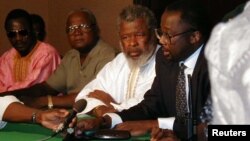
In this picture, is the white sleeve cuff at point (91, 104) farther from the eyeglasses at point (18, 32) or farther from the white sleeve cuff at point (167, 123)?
the eyeglasses at point (18, 32)

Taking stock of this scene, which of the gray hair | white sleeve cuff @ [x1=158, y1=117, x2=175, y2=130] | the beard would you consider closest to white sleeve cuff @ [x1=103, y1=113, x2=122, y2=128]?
white sleeve cuff @ [x1=158, y1=117, x2=175, y2=130]

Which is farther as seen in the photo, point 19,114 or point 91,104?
point 91,104

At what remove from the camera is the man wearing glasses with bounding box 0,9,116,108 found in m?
3.24

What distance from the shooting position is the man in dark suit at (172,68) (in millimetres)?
1929

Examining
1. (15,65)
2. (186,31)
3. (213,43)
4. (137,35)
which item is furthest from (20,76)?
(213,43)

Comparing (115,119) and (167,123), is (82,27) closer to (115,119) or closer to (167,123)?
(115,119)

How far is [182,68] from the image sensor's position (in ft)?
6.63

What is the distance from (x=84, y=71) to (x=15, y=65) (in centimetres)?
84

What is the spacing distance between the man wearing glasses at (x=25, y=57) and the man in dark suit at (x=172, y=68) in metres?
1.57

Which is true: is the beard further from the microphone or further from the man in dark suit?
the microphone

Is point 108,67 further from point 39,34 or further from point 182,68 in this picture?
point 39,34

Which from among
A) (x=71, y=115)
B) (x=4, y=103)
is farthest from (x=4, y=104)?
(x=71, y=115)

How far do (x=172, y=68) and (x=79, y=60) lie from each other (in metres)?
1.27

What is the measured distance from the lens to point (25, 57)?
150 inches
